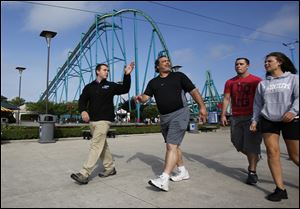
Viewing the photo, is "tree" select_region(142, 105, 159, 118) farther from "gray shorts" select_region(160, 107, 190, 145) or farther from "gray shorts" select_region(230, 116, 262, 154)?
"gray shorts" select_region(160, 107, 190, 145)

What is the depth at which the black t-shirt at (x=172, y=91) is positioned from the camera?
12.6 ft

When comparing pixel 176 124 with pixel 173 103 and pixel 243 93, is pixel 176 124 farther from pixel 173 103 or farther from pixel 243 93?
pixel 243 93

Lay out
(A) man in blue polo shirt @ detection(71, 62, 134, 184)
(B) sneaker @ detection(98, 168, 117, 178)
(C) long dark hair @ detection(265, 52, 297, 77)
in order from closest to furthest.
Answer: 1. (C) long dark hair @ detection(265, 52, 297, 77)
2. (A) man in blue polo shirt @ detection(71, 62, 134, 184)
3. (B) sneaker @ detection(98, 168, 117, 178)

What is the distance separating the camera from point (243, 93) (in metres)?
4.07

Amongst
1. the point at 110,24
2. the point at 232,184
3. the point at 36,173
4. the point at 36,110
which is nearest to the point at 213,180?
the point at 232,184

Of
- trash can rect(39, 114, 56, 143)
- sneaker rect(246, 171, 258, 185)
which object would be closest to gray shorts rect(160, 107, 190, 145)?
sneaker rect(246, 171, 258, 185)

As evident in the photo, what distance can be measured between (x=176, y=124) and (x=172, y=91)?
0.43 m

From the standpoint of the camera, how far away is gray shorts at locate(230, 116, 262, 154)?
4023 mm

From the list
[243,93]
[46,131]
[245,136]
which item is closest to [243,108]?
[243,93]

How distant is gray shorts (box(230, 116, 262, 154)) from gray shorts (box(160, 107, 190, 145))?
79 centimetres

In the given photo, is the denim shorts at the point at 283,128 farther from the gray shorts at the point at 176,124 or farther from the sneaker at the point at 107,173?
the sneaker at the point at 107,173

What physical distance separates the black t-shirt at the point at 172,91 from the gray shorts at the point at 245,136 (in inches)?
33.6

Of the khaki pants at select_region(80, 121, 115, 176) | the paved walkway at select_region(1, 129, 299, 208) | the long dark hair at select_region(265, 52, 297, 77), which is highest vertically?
the long dark hair at select_region(265, 52, 297, 77)

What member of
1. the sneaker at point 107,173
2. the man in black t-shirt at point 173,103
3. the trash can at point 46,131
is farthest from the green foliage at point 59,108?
the man in black t-shirt at point 173,103
